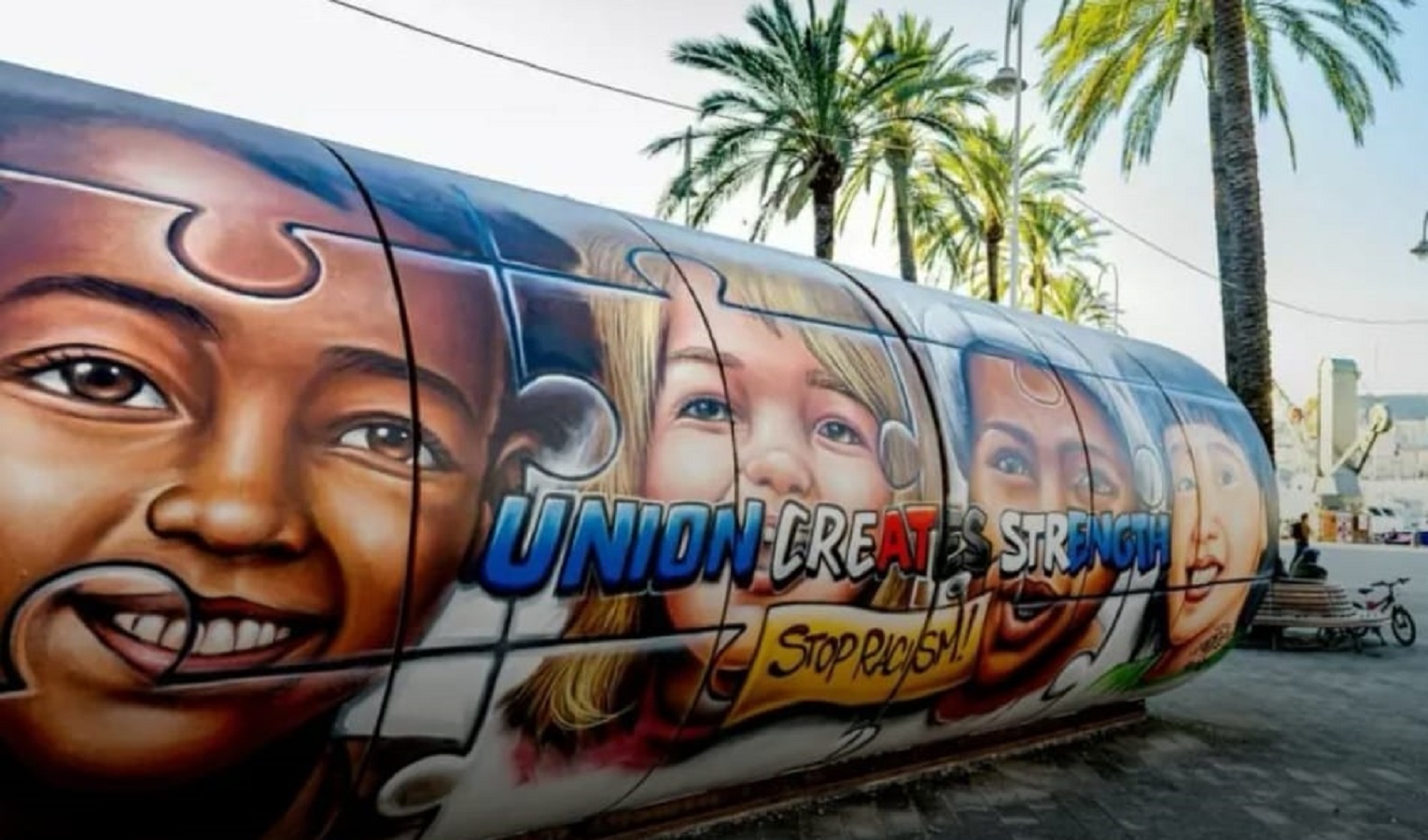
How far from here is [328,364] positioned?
11.4ft

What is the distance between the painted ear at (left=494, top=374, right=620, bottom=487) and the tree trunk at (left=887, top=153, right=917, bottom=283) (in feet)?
67.1

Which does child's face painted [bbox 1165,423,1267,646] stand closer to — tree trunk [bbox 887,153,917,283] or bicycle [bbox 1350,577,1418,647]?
bicycle [bbox 1350,577,1418,647]

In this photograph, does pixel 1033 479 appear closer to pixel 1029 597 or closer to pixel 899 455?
pixel 1029 597

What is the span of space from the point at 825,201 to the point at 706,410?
17.7 m

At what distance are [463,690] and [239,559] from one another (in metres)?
0.98

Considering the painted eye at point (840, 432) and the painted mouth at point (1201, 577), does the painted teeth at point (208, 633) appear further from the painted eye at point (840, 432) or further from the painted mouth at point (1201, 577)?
the painted mouth at point (1201, 577)

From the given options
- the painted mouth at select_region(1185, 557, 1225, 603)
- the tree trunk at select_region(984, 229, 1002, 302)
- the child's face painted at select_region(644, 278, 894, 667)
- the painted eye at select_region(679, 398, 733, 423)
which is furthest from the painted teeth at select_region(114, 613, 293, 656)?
the tree trunk at select_region(984, 229, 1002, 302)

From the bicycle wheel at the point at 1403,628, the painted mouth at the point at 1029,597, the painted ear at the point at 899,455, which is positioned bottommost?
the bicycle wheel at the point at 1403,628

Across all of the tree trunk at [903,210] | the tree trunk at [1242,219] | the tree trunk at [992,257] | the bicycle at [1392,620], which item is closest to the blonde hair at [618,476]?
the bicycle at [1392,620]

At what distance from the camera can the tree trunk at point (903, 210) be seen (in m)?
24.5

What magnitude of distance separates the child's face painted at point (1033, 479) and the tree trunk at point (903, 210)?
17373mm

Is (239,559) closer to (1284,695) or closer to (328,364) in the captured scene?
(328,364)

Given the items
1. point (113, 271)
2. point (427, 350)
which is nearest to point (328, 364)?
point (427, 350)

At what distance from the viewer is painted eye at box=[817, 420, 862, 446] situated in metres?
5.11
